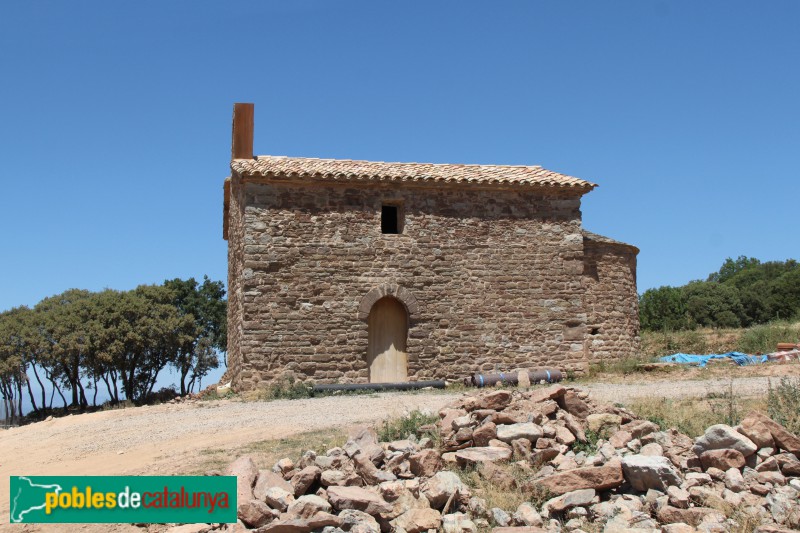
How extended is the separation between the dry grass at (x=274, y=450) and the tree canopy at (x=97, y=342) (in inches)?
764

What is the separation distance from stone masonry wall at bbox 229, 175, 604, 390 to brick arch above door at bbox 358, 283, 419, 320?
0.11 ft

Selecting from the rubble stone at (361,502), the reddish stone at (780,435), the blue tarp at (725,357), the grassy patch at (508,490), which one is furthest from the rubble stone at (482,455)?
the blue tarp at (725,357)

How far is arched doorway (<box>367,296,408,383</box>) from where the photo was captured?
54.5 ft

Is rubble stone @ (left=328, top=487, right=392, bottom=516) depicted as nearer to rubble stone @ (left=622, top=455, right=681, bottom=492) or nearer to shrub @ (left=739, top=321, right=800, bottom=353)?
rubble stone @ (left=622, top=455, right=681, bottom=492)

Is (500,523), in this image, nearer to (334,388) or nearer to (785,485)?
(785,485)

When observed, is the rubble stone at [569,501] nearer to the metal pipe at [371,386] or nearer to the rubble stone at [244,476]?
the rubble stone at [244,476]

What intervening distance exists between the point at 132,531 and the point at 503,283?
11.5m

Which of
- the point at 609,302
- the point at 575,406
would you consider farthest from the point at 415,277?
the point at 575,406

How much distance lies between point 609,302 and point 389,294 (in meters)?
6.05

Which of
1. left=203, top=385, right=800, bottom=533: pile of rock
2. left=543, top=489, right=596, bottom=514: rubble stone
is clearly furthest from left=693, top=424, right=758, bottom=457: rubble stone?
left=543, top=489, right=596, bottom=514: rubble stone

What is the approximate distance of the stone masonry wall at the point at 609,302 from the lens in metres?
18.6

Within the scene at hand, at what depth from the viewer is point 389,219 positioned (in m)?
17.4

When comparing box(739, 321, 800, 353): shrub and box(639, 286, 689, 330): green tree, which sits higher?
box(639, 286, 689, 330): green tree

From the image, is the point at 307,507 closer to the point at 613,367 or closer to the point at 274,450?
the point at 274,450
